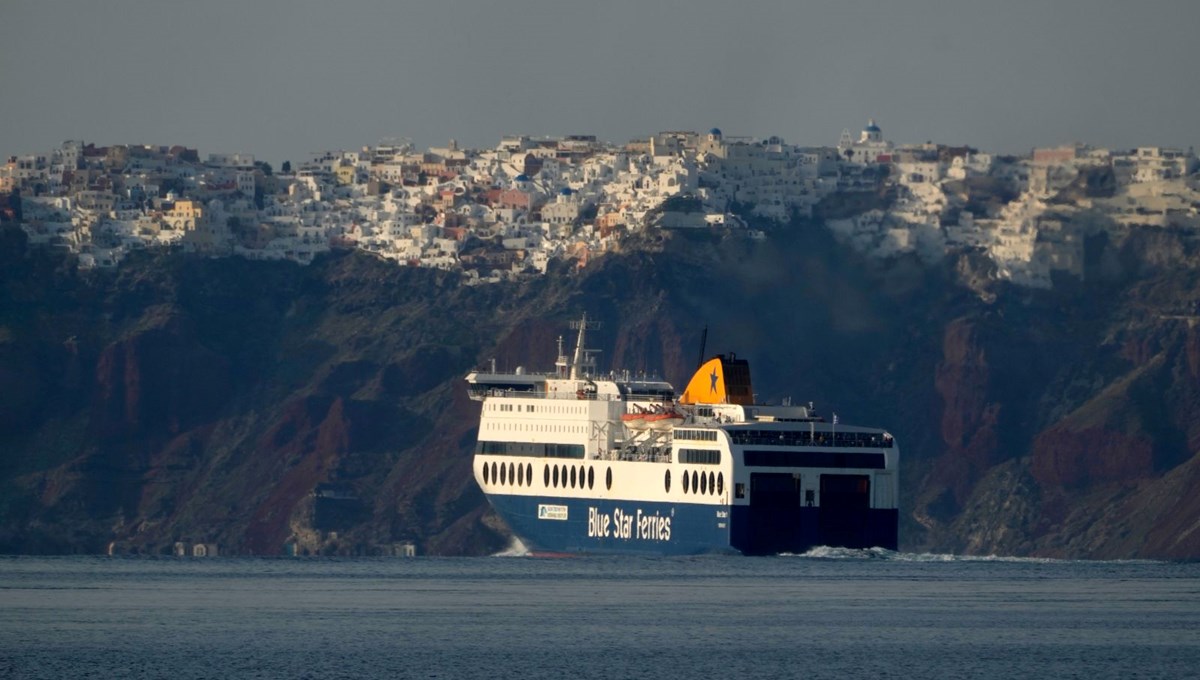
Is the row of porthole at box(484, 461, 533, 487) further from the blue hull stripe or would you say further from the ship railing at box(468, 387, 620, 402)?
the ship railing at box(468, 387, 620, 402)

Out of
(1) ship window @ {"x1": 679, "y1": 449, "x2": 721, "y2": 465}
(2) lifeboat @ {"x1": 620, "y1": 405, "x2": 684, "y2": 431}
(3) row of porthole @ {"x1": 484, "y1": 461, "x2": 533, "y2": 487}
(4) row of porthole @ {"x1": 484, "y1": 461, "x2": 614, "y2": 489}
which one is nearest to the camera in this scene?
(1) ship window @ {"x1": 679, "y1": 449, "x2": 721, "y2": 465}

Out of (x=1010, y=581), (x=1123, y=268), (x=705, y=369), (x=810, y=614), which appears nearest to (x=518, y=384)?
(x=705, y=369)

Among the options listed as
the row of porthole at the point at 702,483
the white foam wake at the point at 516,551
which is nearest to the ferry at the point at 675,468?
the row of porthole at the point at 702,483

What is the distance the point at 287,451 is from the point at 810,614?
274 ft

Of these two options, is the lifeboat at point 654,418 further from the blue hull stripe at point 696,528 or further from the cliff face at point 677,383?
the cliff face at point 677,383

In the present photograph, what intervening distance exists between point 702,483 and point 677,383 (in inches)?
1993

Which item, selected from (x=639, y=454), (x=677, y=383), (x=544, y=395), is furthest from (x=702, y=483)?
(x=677, y=383)

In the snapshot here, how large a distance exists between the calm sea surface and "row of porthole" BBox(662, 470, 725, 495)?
280cm

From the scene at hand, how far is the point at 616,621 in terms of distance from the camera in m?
104

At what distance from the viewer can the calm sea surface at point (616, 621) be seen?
93.3 metres

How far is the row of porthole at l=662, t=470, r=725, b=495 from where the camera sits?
13138 cm

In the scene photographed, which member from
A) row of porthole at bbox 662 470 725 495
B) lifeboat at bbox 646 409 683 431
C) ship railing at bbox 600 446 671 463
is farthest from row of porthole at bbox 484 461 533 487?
row of porthole at bbox 662 470 725 495

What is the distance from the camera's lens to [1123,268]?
19200cm

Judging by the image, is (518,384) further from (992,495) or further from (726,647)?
(726,647)
